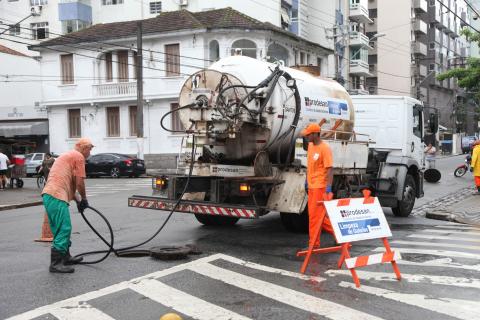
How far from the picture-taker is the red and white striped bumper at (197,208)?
29.2 ft

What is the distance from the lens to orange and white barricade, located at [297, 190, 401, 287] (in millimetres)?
6965

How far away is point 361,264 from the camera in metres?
6.90

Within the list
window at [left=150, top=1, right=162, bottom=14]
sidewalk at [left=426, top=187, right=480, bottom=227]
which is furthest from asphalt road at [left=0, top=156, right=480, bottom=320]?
window at [left=150, top=1, right=162, bottom=14]

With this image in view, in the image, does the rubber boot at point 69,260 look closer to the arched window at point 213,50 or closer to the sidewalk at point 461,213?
the sidewalk at point 461,213

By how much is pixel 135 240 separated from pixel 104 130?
29177mm

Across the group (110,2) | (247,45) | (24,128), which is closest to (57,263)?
(247,45)

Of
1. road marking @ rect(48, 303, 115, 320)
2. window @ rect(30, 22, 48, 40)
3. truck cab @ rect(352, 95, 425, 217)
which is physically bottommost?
road marking @ rect(48, 303, 115, 320)

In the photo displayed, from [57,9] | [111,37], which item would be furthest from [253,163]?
[57,9]

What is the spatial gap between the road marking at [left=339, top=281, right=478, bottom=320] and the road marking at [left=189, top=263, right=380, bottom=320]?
0.71 meters

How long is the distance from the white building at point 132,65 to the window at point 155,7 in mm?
5249

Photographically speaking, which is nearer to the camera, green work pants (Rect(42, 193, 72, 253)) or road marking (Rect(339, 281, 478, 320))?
road marking (Rect(339, 281, 478, 320))

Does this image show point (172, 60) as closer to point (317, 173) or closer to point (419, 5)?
point (317, 173)

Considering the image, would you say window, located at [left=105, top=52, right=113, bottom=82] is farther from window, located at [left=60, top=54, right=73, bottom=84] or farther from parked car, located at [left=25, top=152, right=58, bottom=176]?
parked car, located at [left=25, top=152, right=58, bottom=176]

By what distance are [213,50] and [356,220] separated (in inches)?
1166
